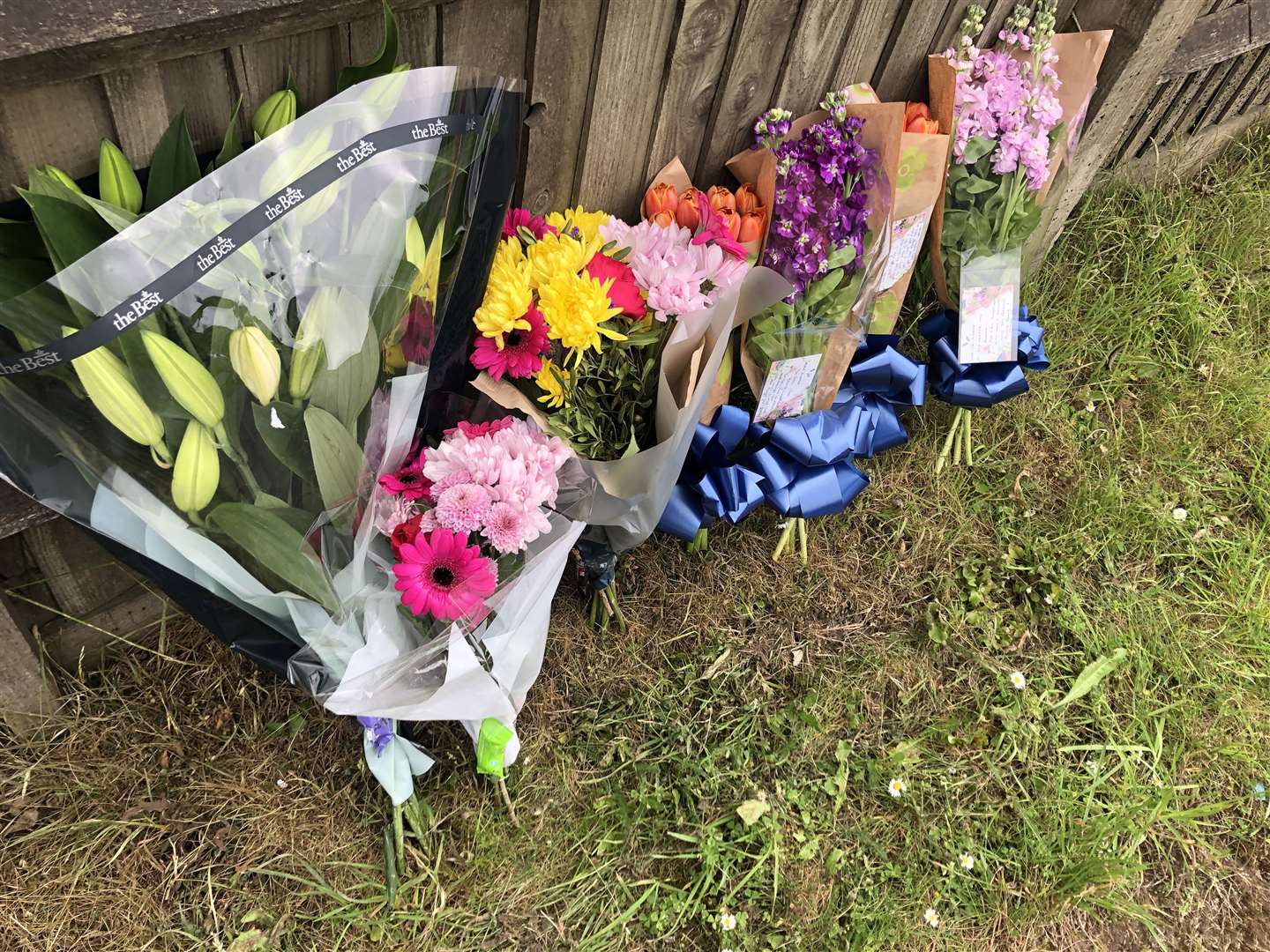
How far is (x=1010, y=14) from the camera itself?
2203 millimetres

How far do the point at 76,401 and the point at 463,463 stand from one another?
56 cm

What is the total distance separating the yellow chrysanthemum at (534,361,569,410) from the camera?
64.0 inches

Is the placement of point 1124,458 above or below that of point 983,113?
below

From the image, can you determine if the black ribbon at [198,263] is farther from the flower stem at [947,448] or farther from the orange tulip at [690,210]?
the flower stem at [947,448]

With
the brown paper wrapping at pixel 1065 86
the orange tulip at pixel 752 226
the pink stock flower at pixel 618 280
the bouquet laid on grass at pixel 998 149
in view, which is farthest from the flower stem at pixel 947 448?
the pink stock flower at pixel 618 280

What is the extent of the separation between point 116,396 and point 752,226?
1261 millimetres

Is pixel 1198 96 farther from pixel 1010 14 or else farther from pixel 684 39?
pixel 684 39

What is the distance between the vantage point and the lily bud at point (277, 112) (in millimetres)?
1272

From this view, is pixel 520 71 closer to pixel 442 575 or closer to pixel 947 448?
pixel 442 575

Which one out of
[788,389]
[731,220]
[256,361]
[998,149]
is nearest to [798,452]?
[788,389]

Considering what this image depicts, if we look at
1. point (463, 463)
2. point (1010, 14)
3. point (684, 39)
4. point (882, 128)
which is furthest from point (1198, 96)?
point (463, 463)

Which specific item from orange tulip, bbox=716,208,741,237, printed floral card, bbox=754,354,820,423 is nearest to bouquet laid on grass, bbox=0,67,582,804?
orange tulip, bbox=716,208,741,237

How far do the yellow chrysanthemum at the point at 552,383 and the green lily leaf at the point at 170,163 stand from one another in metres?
0.64

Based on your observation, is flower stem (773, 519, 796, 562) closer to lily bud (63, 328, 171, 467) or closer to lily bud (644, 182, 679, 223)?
lily bud (644, 182, 679, 223)
